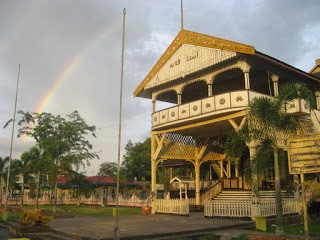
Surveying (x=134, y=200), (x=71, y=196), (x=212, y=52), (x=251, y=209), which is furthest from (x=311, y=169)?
(x=71, y=196)

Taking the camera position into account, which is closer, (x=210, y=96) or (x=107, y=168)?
(x=210, y=96)

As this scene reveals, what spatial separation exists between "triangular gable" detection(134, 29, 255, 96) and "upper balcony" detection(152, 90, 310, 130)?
244 cm

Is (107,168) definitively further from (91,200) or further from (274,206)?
(274,206)

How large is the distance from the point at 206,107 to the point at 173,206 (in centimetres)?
715

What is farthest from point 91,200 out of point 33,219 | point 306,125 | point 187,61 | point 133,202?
point 306,125

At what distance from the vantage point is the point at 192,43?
22.5m

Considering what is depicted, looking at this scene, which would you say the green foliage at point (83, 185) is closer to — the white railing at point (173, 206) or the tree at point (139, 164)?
the tree at point (139, 164)

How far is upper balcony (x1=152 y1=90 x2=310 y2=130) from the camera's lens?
18375 mm

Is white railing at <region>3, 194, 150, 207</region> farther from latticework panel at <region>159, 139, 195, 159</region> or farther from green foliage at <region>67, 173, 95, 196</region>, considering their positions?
latticework panel at <region>159, 139, 195, 159</region>

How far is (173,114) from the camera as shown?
76.0ft

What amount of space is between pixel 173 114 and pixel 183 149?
422 cm

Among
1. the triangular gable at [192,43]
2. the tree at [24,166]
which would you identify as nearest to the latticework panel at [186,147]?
the triangular gable at [192,43]

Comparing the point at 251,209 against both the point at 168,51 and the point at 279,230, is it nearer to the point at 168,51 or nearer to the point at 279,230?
the point at 279,230

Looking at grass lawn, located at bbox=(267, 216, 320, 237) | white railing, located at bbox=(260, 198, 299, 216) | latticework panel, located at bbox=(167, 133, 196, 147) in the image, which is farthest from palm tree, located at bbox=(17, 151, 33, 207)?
grass lawn, located at bbox=(267, 216, 320, 237)
